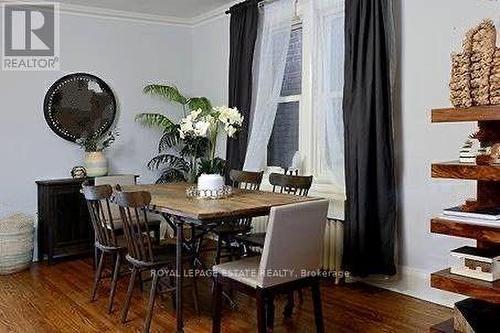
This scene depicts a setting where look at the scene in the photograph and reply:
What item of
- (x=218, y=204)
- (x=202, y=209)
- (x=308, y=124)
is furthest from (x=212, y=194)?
(x=308, y=124)

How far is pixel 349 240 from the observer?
3723 mm

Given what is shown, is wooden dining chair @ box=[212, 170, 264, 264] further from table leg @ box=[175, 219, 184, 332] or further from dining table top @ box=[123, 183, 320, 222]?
table leg @ box=[175, 219, 184, 332]

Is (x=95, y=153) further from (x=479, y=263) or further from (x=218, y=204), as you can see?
(x=479, y=263)

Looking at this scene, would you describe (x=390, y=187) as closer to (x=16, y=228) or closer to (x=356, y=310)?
(x=356, y=310)

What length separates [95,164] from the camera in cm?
500

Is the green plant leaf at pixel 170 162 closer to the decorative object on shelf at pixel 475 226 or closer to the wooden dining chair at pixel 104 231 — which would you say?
the wooden dining chair at pixel 104 231

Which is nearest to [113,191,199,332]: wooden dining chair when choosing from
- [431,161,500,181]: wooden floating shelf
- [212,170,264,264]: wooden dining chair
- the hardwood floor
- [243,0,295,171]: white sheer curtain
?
the hardwood floor

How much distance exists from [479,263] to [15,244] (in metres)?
4.07

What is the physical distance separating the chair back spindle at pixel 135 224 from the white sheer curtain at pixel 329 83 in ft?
5.94

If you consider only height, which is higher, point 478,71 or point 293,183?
point 478,71

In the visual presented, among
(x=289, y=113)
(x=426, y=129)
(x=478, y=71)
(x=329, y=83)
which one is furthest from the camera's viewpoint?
(x=289, y=113)

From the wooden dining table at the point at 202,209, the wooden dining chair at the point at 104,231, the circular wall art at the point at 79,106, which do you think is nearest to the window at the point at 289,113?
the wooden dining table at the point at 202,209

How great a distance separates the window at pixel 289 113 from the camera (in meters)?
4.50

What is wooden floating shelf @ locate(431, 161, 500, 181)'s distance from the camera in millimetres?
1839
